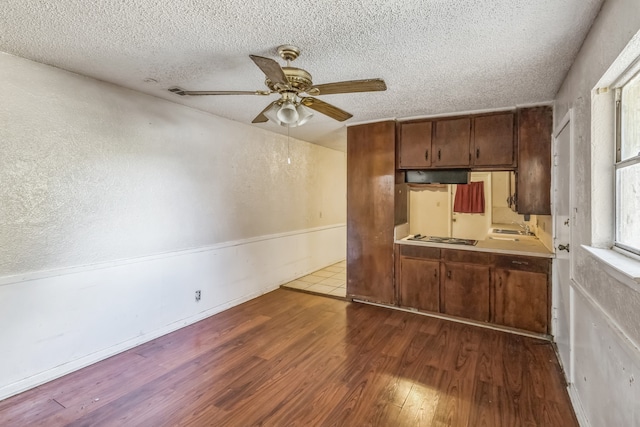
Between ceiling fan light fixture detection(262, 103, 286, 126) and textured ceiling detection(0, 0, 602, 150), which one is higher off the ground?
textured ceiling detection(0, 0, 602, 150)

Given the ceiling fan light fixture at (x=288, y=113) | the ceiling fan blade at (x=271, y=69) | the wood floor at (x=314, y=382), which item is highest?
the ceiling fan blade at (x=271, y=69)

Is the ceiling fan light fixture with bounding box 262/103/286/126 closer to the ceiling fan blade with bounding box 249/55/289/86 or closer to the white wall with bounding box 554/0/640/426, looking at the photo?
the ceiling fan blade with bounding box 249/55/289/86

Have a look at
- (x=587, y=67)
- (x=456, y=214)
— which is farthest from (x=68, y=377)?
(x=456, y=214)

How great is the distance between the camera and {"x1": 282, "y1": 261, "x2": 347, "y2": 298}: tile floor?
14.0ft

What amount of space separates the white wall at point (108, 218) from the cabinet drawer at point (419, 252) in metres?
1.88

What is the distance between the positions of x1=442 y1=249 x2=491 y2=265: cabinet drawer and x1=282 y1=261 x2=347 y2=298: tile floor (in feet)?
4.58

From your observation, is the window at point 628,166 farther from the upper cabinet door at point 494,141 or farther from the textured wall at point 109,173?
the textured wall at point 109,173

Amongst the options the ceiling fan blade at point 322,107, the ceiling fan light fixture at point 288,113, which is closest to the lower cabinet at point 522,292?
the ceiling fan blade at point 322,107

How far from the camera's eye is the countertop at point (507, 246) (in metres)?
2.97

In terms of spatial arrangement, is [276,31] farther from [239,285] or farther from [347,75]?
[239,285]

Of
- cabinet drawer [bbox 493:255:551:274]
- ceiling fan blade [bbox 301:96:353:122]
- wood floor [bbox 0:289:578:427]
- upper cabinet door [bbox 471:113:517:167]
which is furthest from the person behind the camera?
upper cabinet door [bbox 471:113:517:167]

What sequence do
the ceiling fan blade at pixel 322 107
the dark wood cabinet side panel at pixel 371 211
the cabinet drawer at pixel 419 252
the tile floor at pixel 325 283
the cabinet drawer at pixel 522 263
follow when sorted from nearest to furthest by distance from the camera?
1. the ceiling fan blade at pixel 322 107
2. the cabinet drawer at pixel 522 263
3. the cabinet drawer at pixel 419 252
4. the dark wood cabinet side panel at pixel 371 211
5. the tile floor at pixel 325 283

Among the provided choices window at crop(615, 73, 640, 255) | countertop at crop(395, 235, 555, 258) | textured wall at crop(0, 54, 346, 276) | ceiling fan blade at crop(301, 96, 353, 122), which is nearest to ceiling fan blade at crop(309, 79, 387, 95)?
ceiling fan blade at crop(301, 96, 353, 122)

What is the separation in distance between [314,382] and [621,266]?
1857 mm
